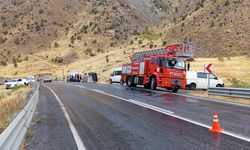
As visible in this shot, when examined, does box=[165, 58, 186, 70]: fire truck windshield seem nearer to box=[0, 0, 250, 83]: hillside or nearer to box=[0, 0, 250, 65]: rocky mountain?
box=[0, 0, 250, 83]: hillside

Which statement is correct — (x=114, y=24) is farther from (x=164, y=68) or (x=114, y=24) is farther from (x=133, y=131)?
(x=133, y=131)

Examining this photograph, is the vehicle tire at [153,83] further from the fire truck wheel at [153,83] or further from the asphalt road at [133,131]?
the asphalt road at [133,131]

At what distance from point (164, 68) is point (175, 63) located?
A: 1020 millimetres

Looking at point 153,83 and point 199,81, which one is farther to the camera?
point 199,81

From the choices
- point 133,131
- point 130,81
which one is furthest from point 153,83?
point 133,131

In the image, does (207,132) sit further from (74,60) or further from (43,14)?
(43,14)

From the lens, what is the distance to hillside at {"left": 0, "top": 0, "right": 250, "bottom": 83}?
63219 mm

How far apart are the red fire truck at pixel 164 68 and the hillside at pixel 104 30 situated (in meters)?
26.7

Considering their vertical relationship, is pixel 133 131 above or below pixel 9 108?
below

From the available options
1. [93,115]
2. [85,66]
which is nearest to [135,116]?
[93,115]

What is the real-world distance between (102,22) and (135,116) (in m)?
82.0

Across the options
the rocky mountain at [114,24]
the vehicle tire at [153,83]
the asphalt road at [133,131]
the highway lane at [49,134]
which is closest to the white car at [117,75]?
the rocky mountain at [114,24]

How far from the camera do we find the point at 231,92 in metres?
22.5

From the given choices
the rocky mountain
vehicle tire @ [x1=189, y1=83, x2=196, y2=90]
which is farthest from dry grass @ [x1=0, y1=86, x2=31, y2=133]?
the rocky mountain
